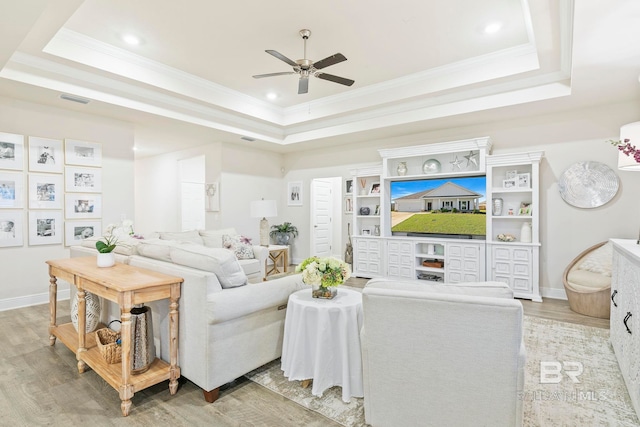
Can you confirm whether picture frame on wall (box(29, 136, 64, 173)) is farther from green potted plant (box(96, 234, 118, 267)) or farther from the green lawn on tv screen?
the green lawn on tv screen

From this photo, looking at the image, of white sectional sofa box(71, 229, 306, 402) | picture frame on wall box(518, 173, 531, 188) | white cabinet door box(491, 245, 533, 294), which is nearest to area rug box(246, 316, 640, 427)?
white sectional sofa box(71, 229, 306, 402)

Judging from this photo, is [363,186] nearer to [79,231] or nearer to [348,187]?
[348,187]

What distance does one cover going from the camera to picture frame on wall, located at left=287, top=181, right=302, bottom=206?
7.61 m

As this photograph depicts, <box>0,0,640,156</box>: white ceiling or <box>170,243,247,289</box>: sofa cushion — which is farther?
<box>0,0,640,156</box>: white ceiling

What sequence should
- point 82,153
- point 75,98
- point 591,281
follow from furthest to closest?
point 82,153 < point 75,98 < point 591,281

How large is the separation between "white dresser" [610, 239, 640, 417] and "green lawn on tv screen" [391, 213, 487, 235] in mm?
2240

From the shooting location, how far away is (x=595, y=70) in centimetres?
331

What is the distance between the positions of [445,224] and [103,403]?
4.85 metres

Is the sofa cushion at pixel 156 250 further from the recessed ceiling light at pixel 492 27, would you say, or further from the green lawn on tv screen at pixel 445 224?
the green lawn on tv screen at pixel 445 224

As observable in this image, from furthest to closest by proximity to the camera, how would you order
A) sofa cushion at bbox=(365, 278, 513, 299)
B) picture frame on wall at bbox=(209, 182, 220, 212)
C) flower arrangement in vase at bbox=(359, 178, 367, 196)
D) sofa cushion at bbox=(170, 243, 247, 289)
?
1. picture frame on wall at bbox=(209, 182, 220, 212)
2. flower arrangement in vase at bbox=(359, 178, 367, 196)
3. sofa cushion at bbox=(170, 243, 247, 289)
4. sofa cushion at bbox=(365, 278, 513, 299)

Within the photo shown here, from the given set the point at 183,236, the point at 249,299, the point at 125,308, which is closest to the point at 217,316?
the point at 249,299

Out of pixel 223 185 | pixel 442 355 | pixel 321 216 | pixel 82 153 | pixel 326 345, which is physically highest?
pixel 82 153

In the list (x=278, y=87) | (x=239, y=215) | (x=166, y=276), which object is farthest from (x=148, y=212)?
(x=166, y=276)

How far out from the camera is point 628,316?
2230 mm
